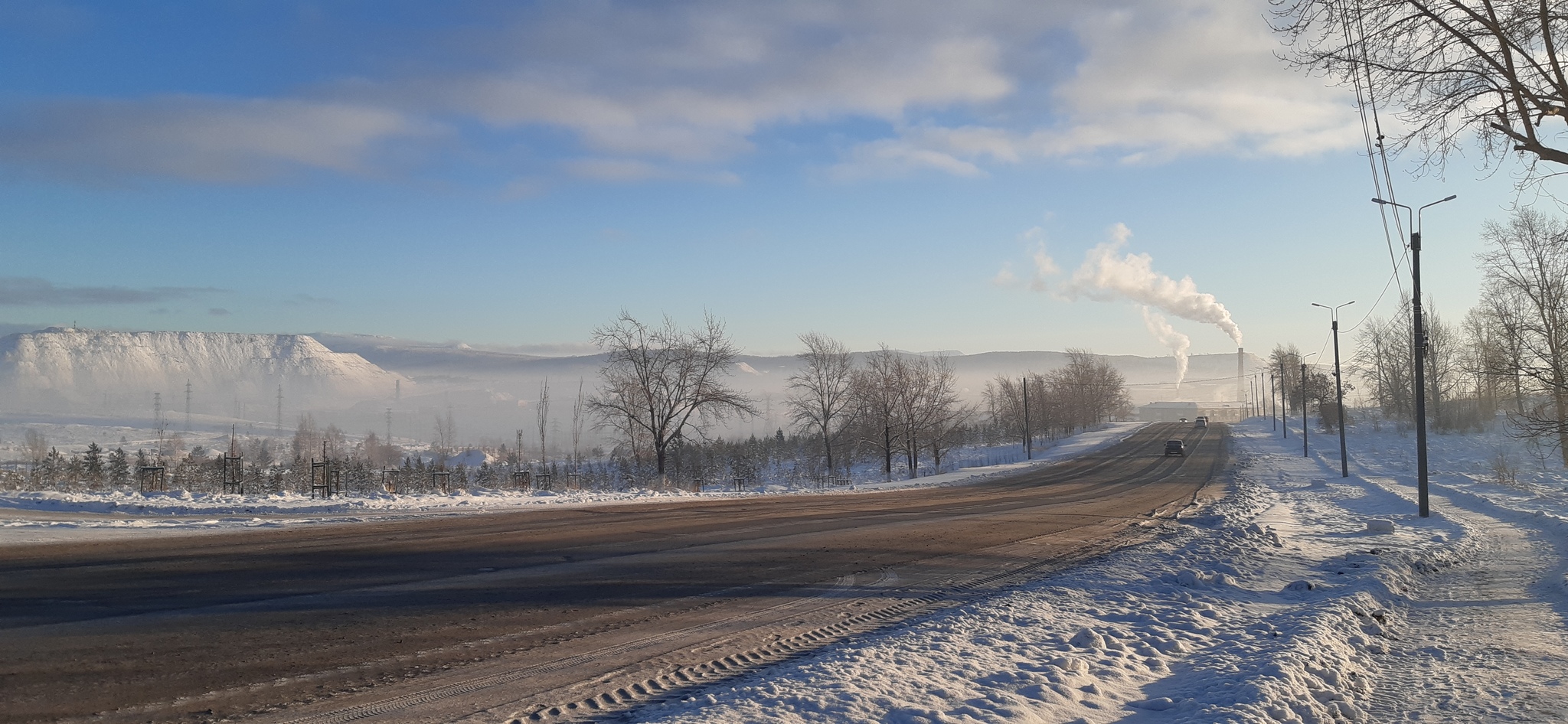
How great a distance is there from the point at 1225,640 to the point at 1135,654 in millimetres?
1255

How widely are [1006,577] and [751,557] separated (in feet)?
13.0

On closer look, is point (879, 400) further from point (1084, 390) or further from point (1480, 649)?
point (1084, 390)

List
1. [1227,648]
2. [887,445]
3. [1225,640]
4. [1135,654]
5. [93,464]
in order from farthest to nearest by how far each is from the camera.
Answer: [887,445] → [93,464] → [1225,640] → [1227,648] → [1135,654]

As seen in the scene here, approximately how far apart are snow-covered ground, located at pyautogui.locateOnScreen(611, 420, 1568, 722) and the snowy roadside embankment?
26 mm

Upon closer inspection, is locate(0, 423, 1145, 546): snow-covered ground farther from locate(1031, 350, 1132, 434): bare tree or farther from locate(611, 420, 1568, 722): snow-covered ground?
locate(1031, 350, 1132, 434): bare tree

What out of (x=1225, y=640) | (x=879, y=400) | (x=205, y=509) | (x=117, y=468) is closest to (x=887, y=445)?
(x=879, y=400)

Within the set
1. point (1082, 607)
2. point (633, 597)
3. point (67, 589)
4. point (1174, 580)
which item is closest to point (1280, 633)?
point (1082, 607)

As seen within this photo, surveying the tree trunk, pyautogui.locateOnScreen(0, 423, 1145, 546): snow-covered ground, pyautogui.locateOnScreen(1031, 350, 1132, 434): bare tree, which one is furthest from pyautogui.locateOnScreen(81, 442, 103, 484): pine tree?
pyautogui.locateOnScreen(1031, 350, 1132, 434): bare tree

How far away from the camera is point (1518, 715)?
21.9 ft

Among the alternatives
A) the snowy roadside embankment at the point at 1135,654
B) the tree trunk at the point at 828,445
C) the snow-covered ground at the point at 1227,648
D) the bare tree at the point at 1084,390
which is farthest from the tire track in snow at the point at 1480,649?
the bare tree at the point at 1084,390

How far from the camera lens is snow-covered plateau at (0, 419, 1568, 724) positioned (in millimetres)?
Result: 6520

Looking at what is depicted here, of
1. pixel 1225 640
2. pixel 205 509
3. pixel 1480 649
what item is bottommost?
Result: pixel 205 509

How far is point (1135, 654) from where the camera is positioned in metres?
8.16

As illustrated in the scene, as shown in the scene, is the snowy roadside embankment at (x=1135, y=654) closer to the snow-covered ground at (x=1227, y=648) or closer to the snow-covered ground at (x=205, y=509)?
the snow-covered ground at (x=1227, y=648)
